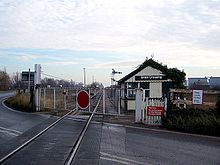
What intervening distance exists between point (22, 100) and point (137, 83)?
9435 millimetres

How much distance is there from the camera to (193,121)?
1684 cm

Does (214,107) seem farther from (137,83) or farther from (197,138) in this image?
(137,83)

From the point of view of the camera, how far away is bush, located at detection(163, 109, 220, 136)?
16.1 meters

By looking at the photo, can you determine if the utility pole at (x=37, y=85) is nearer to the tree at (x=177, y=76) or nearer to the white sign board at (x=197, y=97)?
the tree at (x=177, y=76)

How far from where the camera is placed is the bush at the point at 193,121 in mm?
16108

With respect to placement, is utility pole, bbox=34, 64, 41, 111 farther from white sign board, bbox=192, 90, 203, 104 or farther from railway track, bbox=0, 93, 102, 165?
white sign board, bbox=192, 90, 203, 104

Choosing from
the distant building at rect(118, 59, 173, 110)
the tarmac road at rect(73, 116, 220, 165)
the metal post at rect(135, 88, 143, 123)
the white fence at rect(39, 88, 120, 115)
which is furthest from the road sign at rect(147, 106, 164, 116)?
the distant building at rect(118, 59, 173, 110)

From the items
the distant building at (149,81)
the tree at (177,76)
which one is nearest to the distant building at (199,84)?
the tree at (177,76)

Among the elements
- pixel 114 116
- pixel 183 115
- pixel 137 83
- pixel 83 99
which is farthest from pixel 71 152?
pixel 137 83

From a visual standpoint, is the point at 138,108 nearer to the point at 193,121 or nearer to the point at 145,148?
the point at 193,121

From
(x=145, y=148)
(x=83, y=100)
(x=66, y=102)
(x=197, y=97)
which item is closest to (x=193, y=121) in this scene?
(x=197, y=97)

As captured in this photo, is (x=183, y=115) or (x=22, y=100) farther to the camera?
(x=22, y=100)

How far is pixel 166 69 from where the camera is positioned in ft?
102

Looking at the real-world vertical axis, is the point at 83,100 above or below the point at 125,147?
above
